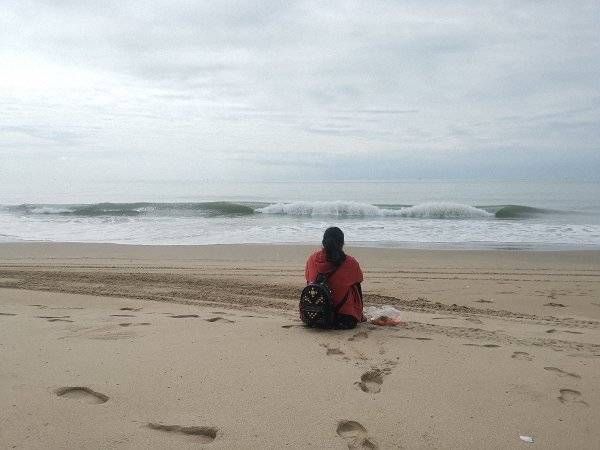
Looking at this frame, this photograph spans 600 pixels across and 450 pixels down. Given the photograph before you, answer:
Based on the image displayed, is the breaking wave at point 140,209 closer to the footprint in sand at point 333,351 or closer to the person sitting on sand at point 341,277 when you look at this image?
the person sitting on sand at point 341,277

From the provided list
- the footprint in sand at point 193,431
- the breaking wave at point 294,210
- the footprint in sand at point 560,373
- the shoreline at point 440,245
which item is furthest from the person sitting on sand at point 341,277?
the breaking wave at point 294,210

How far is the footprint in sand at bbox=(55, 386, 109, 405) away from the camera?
2.95m

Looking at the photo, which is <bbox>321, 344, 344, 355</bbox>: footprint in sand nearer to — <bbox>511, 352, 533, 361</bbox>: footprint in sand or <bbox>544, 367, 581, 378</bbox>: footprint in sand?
<bbox>511, 352, 533, 361</bbox>: footprint in sand

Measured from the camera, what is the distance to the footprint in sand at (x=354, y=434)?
101 inches

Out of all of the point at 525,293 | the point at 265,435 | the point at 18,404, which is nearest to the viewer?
the point at 265,435

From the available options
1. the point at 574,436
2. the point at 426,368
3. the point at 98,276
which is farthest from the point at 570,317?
the point at 98,276

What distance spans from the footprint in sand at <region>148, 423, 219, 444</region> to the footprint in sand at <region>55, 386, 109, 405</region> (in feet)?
1.63

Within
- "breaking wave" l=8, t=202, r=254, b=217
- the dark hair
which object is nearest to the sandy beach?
the dark hair

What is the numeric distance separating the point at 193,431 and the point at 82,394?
0.89 meters

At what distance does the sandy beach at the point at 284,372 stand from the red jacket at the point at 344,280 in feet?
0.74

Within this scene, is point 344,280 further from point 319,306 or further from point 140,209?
point 140,209

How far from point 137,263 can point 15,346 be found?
6270 millimetres

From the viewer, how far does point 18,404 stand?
2.83m

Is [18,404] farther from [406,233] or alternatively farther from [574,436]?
[406,233]
